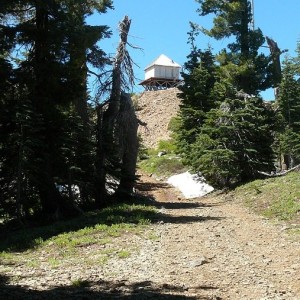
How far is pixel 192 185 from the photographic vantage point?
26047 millimetres

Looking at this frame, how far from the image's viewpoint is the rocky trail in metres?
6.69

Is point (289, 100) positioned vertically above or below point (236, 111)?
above

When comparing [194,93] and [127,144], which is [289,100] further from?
[127,144]

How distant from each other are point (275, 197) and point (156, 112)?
131ft

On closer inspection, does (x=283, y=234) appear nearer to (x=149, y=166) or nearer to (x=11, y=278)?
(x=11, y=278)

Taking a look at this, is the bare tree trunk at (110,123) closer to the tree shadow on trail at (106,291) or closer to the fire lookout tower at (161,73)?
the tree shadow on trail at (106,291)

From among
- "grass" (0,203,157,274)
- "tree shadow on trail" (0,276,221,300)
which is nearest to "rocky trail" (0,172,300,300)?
"tree shadow on trail" (0,276,221,300)

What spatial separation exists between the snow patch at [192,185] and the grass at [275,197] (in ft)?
13.2

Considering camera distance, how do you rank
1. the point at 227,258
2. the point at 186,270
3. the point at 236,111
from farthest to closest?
the point at 236,111
the point at 227,258
the point at 186,270

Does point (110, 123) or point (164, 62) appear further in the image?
point (164, 62)

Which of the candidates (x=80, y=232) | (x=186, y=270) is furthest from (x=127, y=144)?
(x=186, y=270)

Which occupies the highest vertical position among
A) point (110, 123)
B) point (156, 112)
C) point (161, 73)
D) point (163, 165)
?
point (161, 73)

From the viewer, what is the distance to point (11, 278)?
25.3ft

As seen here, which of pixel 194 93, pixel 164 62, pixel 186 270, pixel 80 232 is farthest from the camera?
pixel 164 62
